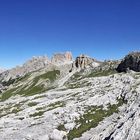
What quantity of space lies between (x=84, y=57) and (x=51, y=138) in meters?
150

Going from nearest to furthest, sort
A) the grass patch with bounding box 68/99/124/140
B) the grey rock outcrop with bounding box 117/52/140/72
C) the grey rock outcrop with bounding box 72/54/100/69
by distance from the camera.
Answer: the grass patch with bounding box 68/99/124/140 → the grey rock outcrop with bounding box 117/52/140/72 → the grey rock outcrop with bounding box 72/54/100/69

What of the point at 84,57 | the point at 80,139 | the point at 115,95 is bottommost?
the point at 80,139

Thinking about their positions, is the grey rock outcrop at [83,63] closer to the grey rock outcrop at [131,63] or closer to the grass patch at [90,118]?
the grey rock outcrop at [131,63]

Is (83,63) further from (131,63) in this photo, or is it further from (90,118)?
(90,118)

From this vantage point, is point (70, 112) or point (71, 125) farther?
point (70, 112)

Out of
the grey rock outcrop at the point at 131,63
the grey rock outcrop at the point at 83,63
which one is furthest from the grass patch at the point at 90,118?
the grey rock outcrop at the point at 83,63

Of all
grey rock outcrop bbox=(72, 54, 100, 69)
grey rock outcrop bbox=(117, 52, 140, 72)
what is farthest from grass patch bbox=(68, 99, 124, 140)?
grey rock outcrop bbox=(72, 54, 100, 69)

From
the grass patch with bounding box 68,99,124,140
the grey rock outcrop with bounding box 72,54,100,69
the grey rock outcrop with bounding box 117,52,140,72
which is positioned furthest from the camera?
the grey rock outcrop with bounding box 72,54,100,69

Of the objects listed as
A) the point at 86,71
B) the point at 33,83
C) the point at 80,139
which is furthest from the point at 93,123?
the point at 33,83

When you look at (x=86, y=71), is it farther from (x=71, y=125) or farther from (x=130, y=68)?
(x=71, y=125)

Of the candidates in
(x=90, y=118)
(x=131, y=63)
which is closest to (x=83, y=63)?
(x=131, y=63)

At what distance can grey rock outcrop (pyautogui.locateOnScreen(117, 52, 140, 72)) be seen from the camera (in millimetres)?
131925

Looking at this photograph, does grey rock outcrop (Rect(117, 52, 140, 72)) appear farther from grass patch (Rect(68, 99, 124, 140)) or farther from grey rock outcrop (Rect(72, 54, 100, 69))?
grass patch (Rect(68, 99, 124, 140))

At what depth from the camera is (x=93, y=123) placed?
51.5 metres
